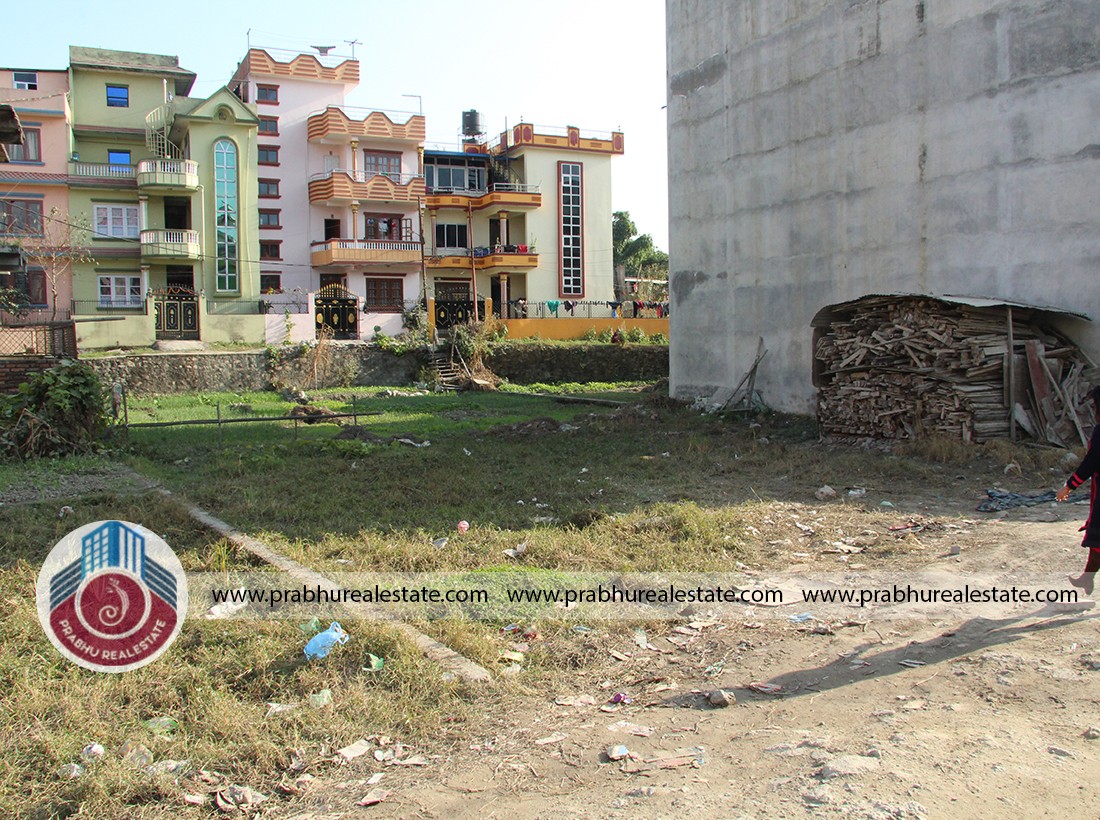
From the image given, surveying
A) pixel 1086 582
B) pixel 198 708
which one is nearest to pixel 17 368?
pixel 198 708

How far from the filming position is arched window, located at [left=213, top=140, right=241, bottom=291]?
1515 inches

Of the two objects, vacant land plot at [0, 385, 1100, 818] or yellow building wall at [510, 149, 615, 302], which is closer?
vacant land plot at [0, 385, 1100, 818]

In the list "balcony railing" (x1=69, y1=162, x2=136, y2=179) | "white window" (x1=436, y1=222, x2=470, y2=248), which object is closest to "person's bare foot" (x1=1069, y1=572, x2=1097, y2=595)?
"balcony railing" (x1=69, y1=162, x2=136, y2=179)

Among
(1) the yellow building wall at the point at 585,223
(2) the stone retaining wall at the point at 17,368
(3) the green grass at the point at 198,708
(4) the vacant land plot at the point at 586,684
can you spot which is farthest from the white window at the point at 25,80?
(3) the green grass at the point at 198,708

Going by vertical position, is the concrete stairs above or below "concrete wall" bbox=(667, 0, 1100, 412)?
below

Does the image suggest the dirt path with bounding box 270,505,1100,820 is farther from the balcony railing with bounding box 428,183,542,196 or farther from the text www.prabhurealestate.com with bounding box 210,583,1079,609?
the balcony railing with bounding box 428,183,542,196

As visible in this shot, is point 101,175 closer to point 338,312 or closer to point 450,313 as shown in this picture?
point 338,312

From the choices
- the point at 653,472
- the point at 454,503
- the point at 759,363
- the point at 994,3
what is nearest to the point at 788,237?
the point at 759,363

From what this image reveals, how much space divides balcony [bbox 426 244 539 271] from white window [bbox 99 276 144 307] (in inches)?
571

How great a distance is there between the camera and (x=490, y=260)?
47.0 metres

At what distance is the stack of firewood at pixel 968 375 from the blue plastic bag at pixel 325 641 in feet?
36.6

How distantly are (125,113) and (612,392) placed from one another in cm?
2553

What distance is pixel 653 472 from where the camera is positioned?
13125 mm

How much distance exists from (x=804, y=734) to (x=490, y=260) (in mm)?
43725
